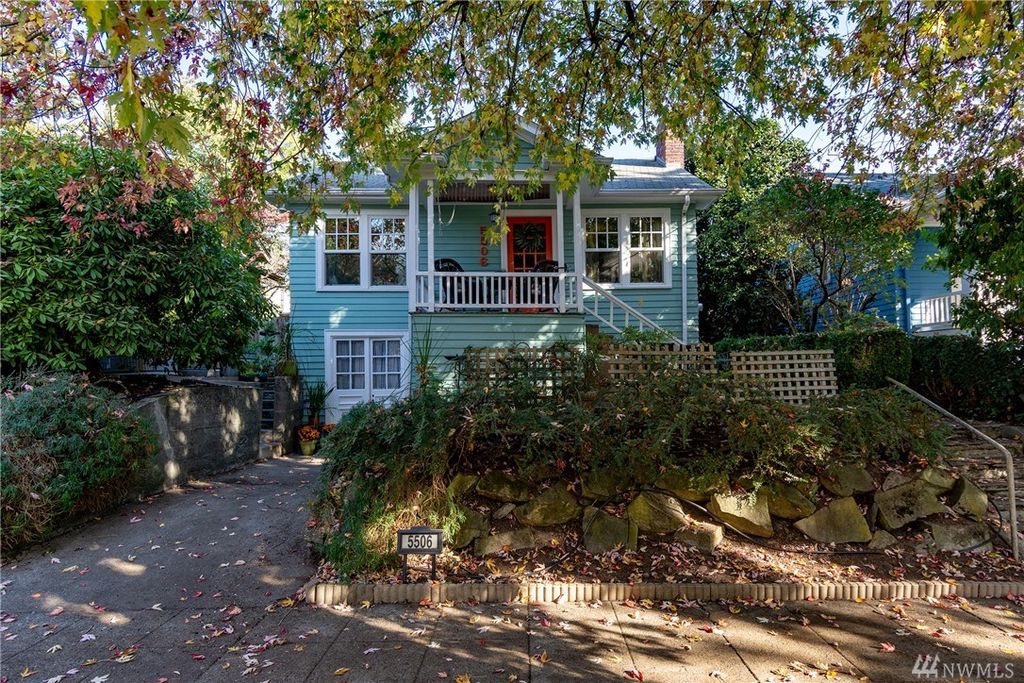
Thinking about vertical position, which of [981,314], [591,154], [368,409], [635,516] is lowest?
[635,516]

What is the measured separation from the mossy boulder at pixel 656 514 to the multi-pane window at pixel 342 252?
8.96m

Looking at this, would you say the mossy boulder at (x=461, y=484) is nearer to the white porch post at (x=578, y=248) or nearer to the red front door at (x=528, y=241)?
the white porch post at (x=578, y=248)

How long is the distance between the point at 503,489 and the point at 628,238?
8.55 m

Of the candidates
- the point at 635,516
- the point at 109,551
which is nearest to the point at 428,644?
the point at 635,516

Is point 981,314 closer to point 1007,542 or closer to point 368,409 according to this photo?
point 1007,542

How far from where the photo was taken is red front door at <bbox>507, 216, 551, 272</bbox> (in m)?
12.7

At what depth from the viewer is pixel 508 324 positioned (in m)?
10.1

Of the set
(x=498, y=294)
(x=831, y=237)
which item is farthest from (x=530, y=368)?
(x=831, y=237)

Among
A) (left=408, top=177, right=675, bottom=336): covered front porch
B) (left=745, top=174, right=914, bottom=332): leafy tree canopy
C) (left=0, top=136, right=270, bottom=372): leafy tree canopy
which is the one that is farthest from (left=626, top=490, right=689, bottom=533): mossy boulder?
(left=745, top=174, right=914, bottom=332): leafy tree canopy

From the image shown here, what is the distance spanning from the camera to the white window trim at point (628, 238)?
1268cm

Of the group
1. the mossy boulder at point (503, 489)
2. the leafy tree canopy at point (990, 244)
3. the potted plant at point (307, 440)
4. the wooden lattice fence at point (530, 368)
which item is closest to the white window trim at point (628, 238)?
the leafy tree canopy at point (990, 244)

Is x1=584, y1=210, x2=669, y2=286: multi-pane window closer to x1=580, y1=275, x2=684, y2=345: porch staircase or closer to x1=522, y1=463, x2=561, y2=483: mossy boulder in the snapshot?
x1=580, y1=275, x2=684, y2=345: porch staircase

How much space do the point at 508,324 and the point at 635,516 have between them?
205 inches

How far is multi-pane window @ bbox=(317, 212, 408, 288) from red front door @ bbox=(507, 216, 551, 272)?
7.62 ft
